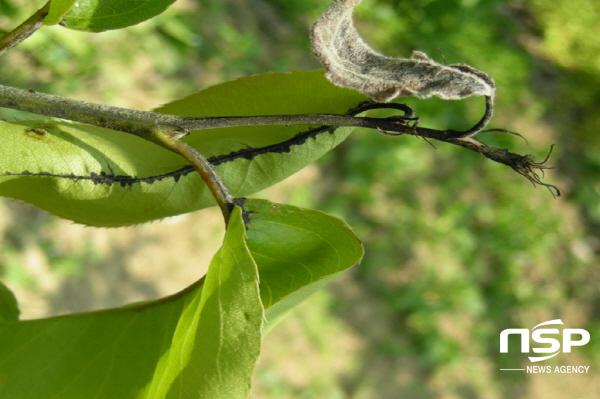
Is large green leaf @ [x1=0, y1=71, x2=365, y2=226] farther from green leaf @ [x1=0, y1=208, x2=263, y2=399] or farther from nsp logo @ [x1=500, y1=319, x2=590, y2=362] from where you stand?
nsp logo @ [x1=500, y1=319, x2=590, y2=362]

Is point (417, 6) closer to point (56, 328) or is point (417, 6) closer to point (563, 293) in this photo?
point (56, 328)

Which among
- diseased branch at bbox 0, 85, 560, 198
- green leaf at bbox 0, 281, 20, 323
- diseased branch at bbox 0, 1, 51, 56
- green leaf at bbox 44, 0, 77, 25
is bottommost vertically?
green leaf at bbox 0, 281, 20, 323

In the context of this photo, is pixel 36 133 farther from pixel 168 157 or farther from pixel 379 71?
pixel 379 71

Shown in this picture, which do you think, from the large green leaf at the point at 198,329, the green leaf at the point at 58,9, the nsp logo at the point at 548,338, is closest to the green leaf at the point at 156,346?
the large green leaf at the point at 198,329

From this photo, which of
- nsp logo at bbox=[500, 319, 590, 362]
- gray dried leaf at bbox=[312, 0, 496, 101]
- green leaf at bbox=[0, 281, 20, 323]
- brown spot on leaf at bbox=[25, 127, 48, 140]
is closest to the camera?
gray dried leaf at bbox=[312, 0, 496, 101]

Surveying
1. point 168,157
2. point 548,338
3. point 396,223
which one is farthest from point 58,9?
point 548,338

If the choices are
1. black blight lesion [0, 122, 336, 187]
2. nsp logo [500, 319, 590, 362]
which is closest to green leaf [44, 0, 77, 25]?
black blight lesion [0, 122, 336, 187]

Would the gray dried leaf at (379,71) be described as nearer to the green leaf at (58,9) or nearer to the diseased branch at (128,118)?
the diseased branch at (128,118)
